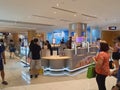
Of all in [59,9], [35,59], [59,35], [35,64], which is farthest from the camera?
[59,35]

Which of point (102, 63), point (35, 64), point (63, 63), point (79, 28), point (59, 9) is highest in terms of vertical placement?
point (59, 9)

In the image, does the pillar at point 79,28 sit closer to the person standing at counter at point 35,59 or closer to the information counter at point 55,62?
the information counter at point 55,62

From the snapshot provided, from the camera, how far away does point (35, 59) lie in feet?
20.2

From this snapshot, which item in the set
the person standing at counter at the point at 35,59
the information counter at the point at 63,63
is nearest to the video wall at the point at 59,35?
the information counter at the point at 63,63

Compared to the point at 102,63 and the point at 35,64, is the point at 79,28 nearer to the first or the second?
the point at 35,64

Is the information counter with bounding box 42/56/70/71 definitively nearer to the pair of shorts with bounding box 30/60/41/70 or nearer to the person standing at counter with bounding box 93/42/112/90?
the pair of shorts with bounding box 30/60/41/70

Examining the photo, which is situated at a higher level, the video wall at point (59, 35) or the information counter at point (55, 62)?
the video wall at point (59, 35)

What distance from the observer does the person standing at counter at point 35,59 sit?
236 inches

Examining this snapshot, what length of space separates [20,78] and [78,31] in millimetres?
8118

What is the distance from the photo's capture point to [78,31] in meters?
13.4

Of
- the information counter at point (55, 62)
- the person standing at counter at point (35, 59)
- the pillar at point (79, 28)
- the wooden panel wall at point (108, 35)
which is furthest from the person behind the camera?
the wooden panel wall at point (108, 35)

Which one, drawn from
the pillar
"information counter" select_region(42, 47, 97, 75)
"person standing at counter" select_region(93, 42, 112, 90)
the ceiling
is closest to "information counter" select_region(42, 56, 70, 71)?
"information counter" select_region(42, 47, 97, 75)

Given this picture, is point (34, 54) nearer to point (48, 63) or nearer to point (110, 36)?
point (48, 63)

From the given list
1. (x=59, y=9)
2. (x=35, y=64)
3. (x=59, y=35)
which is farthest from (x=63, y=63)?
(x=59, y=35)
